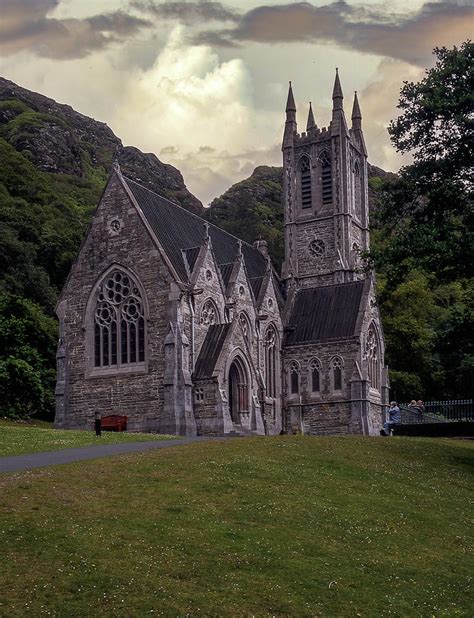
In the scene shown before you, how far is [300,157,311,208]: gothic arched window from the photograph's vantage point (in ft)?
241

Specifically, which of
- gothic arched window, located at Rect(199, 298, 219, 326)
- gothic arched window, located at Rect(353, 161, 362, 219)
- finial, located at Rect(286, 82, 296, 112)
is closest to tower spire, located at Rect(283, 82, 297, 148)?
finial, located at Rect(286, 82, 296, 112)

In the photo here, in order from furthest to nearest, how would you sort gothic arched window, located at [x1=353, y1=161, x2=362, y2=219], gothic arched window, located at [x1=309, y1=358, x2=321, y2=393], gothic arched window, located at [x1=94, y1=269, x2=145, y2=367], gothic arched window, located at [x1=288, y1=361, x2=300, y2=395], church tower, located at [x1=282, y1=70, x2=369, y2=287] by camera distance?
gothic arched window, located at [x1=353, y1=161, x2=362, y2=219] → church tower, located at [x1=282, y1=70, x2=369, y2=287] → gothic arched window, located at [x1=288, y1=361, x2=300, y2=395] → gothic arched window, located at [x1=309, y1=358, x2=321, y2=393] → gothic arched window, located at [x1=94, y1=269, x2=145, y2=367]

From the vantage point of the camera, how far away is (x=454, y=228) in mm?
31016

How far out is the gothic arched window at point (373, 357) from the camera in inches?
2341

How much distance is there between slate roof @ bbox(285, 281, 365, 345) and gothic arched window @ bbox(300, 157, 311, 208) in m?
11.4

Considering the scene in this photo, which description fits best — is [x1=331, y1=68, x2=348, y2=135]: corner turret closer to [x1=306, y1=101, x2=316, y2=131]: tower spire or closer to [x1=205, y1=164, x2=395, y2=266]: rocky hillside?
[x1=306, y1=101, x2=316, y2=131]: tower spire

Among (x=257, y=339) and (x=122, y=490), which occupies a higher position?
(x=257, y=339)

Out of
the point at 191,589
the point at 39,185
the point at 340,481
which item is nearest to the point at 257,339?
the point at 340,481

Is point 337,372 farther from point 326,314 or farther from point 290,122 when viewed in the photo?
point 290,122

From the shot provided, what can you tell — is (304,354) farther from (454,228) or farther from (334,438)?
(454,228)

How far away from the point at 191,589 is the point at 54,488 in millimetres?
6366

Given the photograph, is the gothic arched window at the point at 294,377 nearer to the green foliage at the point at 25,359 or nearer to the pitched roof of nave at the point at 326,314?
the pitched roof of nave at the point at 326,314

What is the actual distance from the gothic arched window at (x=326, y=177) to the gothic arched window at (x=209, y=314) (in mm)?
25285

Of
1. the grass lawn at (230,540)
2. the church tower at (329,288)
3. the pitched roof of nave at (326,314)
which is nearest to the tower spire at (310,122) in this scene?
the church tower at (329,288)
